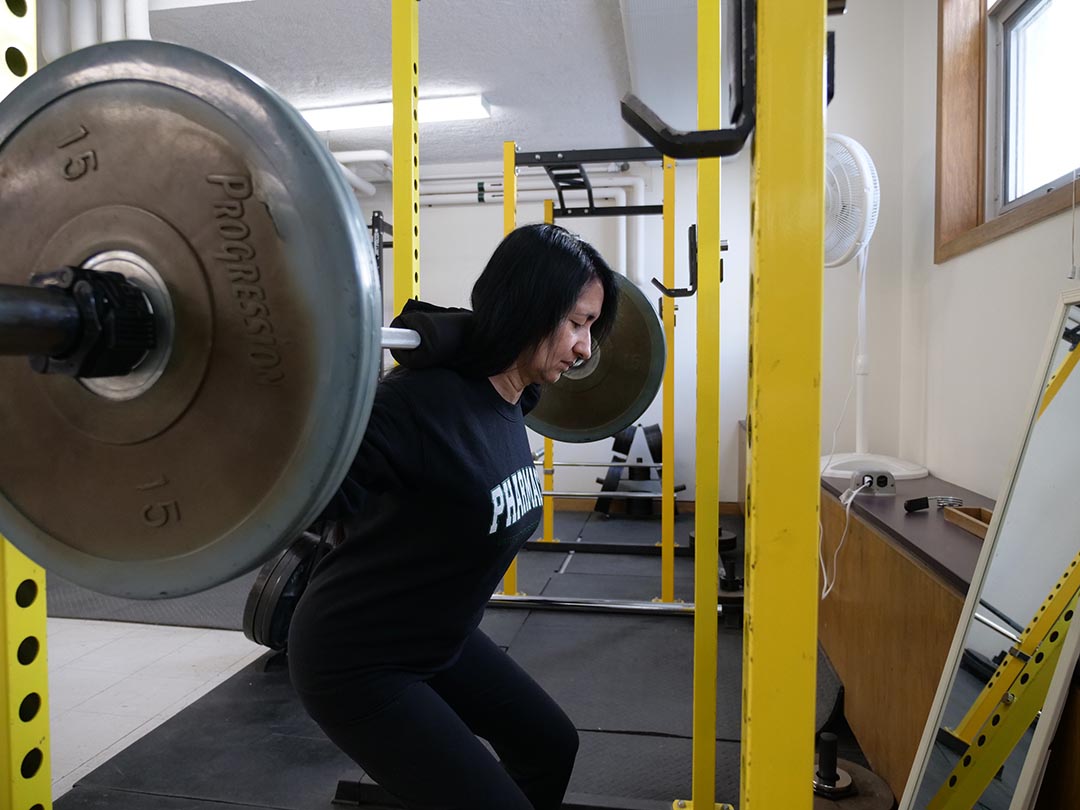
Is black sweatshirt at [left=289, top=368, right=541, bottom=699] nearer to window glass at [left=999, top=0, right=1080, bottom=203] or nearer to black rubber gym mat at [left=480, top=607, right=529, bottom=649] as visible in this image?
window glass at [left=999, top=0, right=1080, bottom=203]

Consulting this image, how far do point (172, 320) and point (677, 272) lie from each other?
490 centimetres

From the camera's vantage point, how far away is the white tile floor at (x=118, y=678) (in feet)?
7.27

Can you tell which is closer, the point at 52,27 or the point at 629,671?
the point at 629,671

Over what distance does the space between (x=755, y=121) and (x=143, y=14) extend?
3419 mm

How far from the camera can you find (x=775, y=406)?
65 cm

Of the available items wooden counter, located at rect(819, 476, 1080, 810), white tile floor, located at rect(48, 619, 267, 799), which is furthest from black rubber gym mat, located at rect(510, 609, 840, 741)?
white tile floor, located at rect(48, 619, 267, 799)

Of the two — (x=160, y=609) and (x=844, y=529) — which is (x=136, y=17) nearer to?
(x=160, y=609)

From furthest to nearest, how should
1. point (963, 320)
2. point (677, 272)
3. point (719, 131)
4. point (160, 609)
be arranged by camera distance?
point (677, 272), point (160, 609), point (963, 320), point (719, 131)

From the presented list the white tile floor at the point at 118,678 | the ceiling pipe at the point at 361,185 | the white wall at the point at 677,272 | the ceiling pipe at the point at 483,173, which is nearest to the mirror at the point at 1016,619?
the white tile floor at the point at 118,678

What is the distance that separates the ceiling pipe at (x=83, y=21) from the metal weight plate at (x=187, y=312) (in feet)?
10.9

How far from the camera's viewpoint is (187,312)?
562mm

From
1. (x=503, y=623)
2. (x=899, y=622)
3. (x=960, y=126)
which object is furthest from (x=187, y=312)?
(x=960, y=126)

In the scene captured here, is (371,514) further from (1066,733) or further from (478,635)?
(1066,733)

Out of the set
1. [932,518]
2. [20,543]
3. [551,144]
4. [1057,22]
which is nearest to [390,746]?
[20,543]
